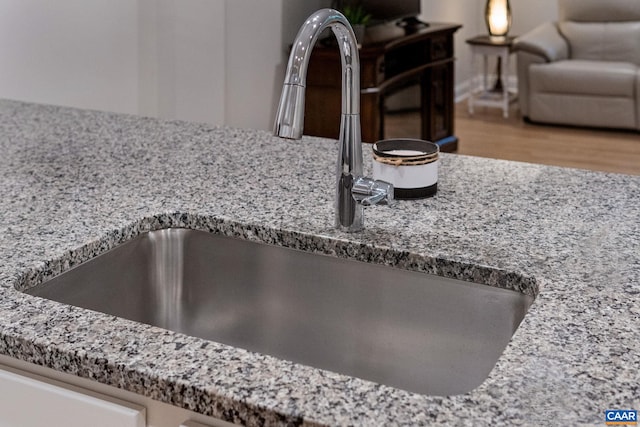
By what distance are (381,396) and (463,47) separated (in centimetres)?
706

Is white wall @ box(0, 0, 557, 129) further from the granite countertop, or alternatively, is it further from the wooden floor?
the granite countertop

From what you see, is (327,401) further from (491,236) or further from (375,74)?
(375,74)

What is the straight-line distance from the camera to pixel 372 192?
1233mm

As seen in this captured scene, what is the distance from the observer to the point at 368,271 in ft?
4.10

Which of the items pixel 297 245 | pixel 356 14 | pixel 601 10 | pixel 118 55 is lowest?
pixel 297 245

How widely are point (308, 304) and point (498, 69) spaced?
6.24 m

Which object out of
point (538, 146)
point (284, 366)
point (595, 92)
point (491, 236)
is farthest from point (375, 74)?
point (284, 366)

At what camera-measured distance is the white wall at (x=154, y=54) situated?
313 centimetres

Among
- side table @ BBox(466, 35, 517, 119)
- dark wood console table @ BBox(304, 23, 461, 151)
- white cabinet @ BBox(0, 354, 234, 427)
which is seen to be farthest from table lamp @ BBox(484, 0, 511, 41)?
white cabinet @ BBox(0, 354, 234, 427)

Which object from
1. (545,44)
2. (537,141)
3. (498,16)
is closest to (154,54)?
(537,141)

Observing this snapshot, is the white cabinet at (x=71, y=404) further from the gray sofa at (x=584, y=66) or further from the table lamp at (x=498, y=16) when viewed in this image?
the table lamp at (x=498, y=16)

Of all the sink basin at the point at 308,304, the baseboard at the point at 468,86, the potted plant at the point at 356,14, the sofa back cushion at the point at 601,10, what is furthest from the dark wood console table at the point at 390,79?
the sink basin at the point at 308,304

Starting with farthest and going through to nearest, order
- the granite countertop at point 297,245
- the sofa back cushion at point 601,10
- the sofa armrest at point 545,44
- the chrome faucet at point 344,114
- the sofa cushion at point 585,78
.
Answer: the sofa back cushion at point 601,10 < the sofa armrest at point 545,44 < the sofa cushion at point 585,78 < the chrome faucet at point 344,114 < the granite countertop at point 297,245

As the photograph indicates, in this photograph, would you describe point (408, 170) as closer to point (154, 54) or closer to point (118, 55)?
point (118, 55)
